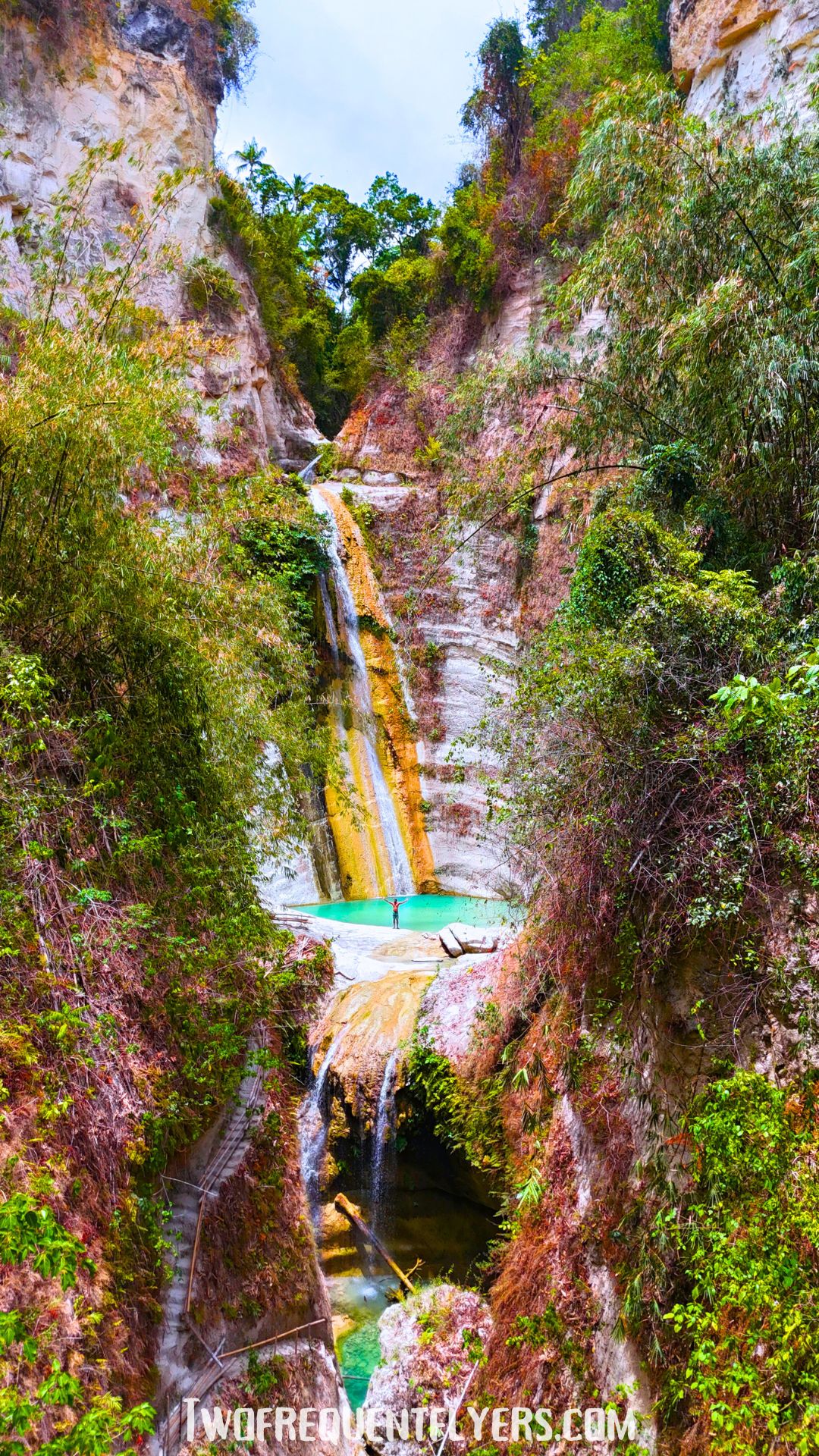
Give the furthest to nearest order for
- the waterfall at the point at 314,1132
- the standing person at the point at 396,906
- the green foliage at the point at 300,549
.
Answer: the green foliage at the point at 300,549 → the standing person at the point at 396,906 → the waterfall at the point at 314,1132

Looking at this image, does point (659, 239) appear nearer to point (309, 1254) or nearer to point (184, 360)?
point (184, 360)

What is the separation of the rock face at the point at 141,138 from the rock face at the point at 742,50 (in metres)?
9.59

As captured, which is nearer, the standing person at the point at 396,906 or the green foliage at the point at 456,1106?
the green foliage at the point at 456,1106

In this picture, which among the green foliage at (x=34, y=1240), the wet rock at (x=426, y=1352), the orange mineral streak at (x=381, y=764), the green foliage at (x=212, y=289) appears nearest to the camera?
the green foliage at (x=34, y=1240)

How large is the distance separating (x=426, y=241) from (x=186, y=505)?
2292 centimetres

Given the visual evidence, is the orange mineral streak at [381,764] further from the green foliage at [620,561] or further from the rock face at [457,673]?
the green foliage at [620,561]

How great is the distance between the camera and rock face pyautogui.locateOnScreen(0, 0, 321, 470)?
47.2 feet

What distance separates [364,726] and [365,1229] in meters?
9.88

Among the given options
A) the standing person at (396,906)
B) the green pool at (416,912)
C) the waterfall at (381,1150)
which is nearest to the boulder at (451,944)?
the standing person at (396,906)

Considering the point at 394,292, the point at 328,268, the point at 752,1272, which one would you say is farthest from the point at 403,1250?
the point at 328,268

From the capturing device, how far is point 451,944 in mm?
9328

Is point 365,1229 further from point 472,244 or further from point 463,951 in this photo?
point 472,244

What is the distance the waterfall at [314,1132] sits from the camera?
24.3 feet

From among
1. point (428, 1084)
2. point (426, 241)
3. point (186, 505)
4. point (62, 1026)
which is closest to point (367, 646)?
point (186, 505)
